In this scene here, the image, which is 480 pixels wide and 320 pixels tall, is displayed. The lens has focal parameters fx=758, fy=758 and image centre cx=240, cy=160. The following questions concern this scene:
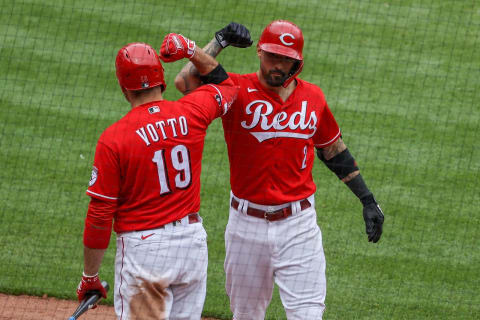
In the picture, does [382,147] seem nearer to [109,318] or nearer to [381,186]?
[381,186]

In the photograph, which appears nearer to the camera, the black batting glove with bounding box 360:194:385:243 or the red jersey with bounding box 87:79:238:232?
the red jersey with bounding box 87:79:238:232

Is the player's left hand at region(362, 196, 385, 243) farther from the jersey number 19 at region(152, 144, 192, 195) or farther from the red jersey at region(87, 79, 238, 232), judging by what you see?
the jersey number 19 at region(152, 144, 192, 195)

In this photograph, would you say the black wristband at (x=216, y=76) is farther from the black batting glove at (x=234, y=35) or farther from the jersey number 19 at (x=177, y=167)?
the jersey number 19 at (x=177, y=167)

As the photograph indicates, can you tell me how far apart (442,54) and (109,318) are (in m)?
5.71

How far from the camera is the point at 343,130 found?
820cm

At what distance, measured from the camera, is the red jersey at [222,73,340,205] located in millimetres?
4457

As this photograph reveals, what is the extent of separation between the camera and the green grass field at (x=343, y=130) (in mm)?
6250

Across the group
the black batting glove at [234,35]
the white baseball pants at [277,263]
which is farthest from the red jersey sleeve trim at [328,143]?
the black batting glove at [234,35]

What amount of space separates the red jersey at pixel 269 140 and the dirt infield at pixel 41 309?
1.87 m

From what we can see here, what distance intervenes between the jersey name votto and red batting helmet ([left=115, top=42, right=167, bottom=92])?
0.76 ft

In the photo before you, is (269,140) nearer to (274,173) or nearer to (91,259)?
(274,173)

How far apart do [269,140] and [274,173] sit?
7.7 inches

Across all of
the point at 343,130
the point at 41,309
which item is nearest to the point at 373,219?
the point at 41,309

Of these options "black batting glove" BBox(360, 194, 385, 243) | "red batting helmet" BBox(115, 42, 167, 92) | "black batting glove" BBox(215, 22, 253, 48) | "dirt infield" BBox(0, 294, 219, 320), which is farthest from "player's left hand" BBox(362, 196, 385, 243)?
"dirt infield" BBox(0, 294, 219, 320)
